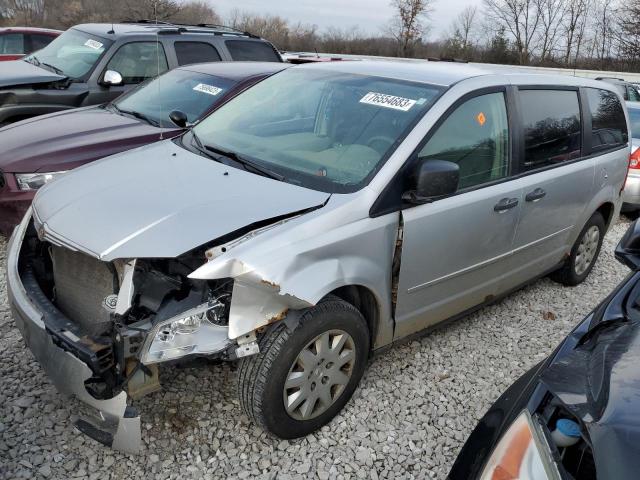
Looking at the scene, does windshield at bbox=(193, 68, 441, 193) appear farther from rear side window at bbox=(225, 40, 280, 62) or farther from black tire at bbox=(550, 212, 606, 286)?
rear side window at bbox=(225, 40, 280, 62)

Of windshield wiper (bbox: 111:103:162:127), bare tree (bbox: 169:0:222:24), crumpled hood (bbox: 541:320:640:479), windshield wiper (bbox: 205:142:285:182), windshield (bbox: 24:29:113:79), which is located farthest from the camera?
bare tree (bbox: 169:0:222:24)

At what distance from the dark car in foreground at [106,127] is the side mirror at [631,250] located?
A: 3320 millimetres

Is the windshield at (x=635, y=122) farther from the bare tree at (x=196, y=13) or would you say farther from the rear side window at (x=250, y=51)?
the bare tree at (x=196, y=13)

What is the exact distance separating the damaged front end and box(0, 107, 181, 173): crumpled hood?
65.4 inches

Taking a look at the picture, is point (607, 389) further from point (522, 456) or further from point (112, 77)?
point (112, 77)

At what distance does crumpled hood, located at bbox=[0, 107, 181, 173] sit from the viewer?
4102 mm

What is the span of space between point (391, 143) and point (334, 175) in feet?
1.10

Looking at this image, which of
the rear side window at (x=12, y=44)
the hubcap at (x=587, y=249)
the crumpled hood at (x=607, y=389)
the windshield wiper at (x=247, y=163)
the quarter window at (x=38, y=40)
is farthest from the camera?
the quarter window at (x=38, y=40)

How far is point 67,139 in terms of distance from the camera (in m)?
4.39

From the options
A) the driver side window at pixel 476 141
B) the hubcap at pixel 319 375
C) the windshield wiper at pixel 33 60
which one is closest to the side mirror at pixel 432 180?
the driver side window at pixel 476 141

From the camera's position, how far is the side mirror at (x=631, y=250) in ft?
7.66

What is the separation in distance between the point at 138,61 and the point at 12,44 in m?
5.88

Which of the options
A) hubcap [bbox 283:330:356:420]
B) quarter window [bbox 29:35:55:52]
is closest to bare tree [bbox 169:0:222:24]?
quarter window [bbox 29:35:55:52]

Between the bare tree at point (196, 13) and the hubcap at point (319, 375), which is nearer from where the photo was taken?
the hubcap at point (319, 375)
